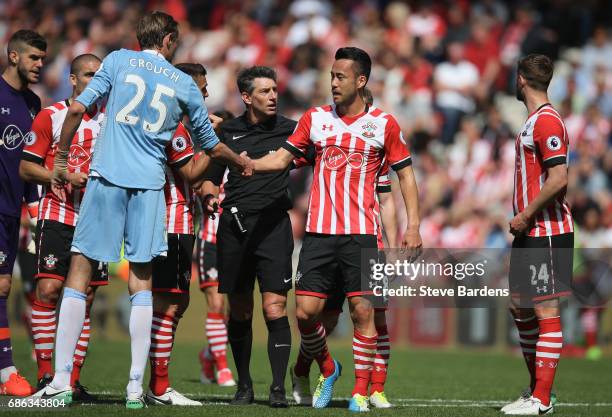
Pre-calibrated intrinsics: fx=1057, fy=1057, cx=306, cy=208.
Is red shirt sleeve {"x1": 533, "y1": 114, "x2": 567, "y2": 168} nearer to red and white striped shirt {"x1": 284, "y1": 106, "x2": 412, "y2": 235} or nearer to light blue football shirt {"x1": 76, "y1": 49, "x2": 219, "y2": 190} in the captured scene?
red and white striped shirt {"x1": 284, "y1": 106, "x2": 412, "y2": 235}

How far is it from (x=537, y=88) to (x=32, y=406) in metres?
4.80

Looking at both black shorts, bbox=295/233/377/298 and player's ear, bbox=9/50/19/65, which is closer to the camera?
black shorts, bbox=295/233/377/298

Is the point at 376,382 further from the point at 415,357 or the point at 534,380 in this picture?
the point at 415,357

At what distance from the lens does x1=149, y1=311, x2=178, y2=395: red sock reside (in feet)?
28.8

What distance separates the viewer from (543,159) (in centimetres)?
866

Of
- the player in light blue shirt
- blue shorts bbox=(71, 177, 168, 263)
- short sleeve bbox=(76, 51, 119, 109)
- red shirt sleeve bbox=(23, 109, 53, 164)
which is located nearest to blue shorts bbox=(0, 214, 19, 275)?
red shirt sleeve bbox=(23, 109, 53, 164)

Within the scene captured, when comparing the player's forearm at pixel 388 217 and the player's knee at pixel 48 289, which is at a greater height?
the player's forearm at pixel 388 217

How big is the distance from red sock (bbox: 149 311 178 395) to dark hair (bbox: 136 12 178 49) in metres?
2.37

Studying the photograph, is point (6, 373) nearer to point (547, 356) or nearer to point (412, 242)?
point (412, 242)

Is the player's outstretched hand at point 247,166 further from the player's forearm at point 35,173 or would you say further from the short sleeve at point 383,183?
the player's forearm at point 35,173

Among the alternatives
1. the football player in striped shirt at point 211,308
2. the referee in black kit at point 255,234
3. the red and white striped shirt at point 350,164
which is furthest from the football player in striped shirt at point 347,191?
the football player in striped shirt at point 211,308

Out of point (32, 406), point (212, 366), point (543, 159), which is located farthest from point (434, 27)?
point (32, 406)

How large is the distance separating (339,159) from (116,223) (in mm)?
1945

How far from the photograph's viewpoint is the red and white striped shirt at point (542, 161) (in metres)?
8.62
